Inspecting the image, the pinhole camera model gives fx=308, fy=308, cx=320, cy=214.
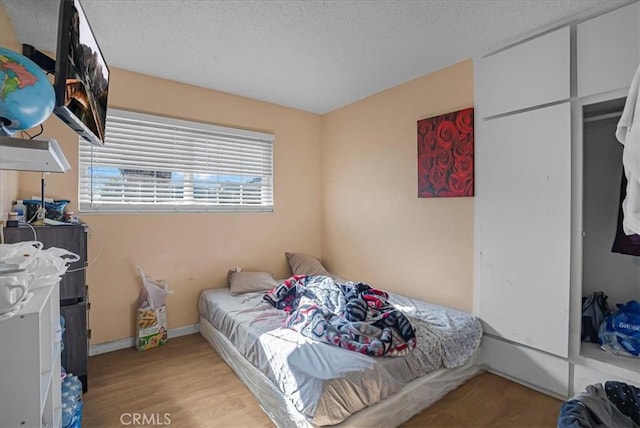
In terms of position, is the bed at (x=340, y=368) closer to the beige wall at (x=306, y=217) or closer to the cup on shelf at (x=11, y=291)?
the beige wall at (x=306, y=217)

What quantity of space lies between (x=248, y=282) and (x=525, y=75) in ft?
9.88

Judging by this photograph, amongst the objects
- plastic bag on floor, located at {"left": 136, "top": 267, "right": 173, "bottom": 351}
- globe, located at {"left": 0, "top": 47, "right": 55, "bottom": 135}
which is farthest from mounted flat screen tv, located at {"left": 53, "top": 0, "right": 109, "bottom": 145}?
plastic bag on floor, located at {"left": 136, "top": 267, "right": 173, "bottom": 351}

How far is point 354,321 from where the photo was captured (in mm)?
2117

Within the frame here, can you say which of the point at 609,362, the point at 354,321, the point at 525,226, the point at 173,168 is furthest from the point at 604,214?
the point at 173,168

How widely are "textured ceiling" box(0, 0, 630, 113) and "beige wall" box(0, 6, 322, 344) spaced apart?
0.31 m

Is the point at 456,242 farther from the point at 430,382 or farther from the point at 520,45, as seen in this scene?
the point at 520,45

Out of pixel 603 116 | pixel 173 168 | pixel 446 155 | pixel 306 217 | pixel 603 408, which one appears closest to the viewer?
pixel 603 408

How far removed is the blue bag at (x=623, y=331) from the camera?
199cm

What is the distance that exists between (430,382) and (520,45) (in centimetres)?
249

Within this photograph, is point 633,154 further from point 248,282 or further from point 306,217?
point 306,217

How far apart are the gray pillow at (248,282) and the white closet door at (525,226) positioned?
79.9 inches

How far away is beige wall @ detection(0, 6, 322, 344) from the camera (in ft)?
8.99

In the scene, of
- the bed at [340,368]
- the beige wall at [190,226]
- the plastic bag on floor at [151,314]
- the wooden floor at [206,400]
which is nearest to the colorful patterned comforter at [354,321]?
the bed at [340,368]

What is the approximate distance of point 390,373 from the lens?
1.81 meters
